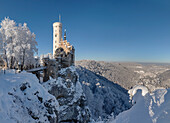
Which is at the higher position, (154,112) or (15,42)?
(15,42)

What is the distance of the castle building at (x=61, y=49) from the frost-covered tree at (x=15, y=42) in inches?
279

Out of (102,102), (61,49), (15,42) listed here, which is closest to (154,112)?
(15,42)

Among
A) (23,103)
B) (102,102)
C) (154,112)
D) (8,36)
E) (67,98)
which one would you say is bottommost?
(102,102)

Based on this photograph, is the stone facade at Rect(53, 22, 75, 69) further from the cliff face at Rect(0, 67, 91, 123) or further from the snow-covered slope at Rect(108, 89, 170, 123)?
the snow-covered slope at Rect(108, 89, 170, 123)

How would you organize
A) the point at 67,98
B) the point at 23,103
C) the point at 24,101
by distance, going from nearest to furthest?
the point at 23,103
the point at 24,101
the point at 67,98

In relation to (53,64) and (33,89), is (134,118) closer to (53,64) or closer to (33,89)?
(33,89)

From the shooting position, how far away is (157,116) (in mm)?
3074

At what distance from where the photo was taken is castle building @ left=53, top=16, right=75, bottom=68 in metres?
22.8

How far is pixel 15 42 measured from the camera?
14.9 metres

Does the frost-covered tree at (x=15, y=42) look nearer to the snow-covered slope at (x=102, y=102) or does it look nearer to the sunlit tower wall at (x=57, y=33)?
the sunlit tower wall at (x=57, y=33)

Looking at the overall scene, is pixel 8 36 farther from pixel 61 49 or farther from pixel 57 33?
pixel 57 33

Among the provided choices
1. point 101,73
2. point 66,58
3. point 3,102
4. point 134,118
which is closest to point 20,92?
point 3,102

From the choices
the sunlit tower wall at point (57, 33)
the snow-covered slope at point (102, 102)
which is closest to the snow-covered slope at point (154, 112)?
the sunlit tower wall at point (57, 33)

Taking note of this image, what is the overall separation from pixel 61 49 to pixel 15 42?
11.7 m
